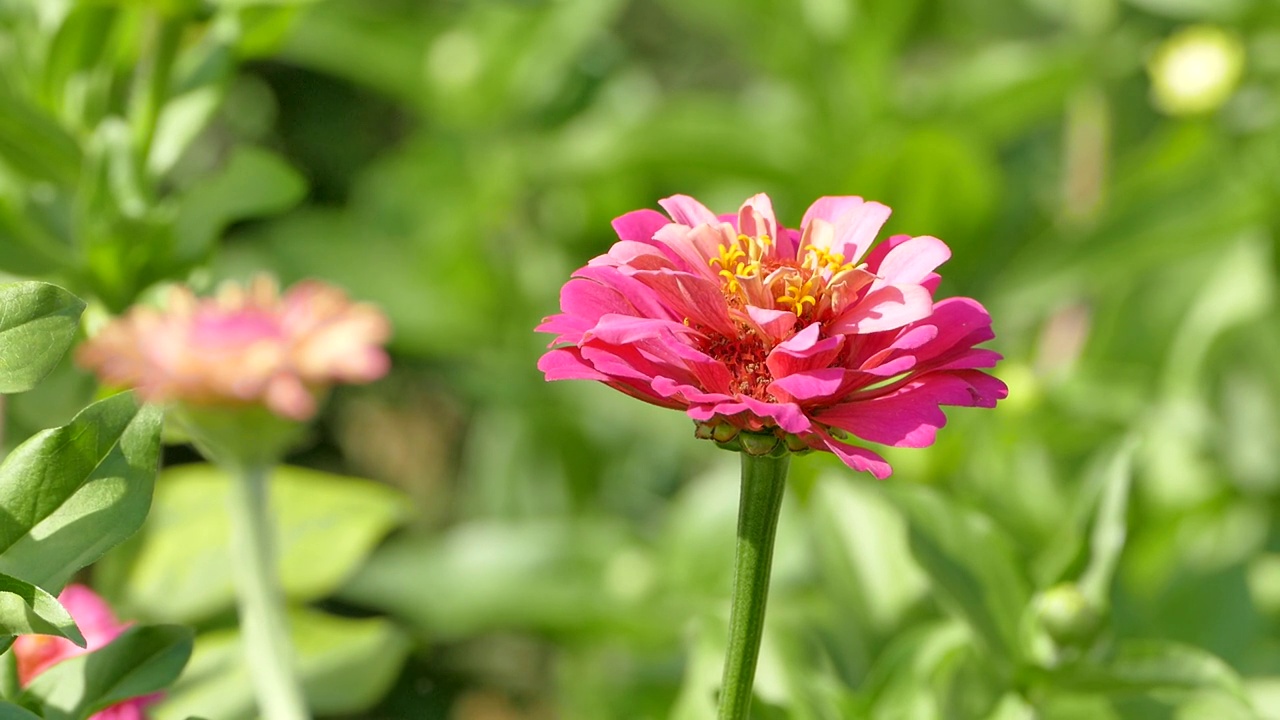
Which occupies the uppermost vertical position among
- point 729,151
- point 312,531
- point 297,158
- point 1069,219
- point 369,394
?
point 1069,219

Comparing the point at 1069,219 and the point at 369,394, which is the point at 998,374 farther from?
the point at 369,394

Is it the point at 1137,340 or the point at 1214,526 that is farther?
the point at 1137,340

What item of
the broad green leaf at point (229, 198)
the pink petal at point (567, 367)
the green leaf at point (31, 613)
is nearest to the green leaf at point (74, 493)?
the green leaf at point (31, 613)

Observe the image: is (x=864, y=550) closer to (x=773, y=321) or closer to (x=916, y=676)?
(x=916, y=676)

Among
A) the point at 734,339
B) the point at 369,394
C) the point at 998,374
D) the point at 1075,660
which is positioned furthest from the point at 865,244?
the point at 369,394

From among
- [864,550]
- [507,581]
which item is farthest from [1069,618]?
[507,581]

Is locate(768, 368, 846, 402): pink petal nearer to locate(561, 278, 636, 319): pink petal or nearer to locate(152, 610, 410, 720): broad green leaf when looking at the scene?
locate(561, 278, 636, 319): pink petal
